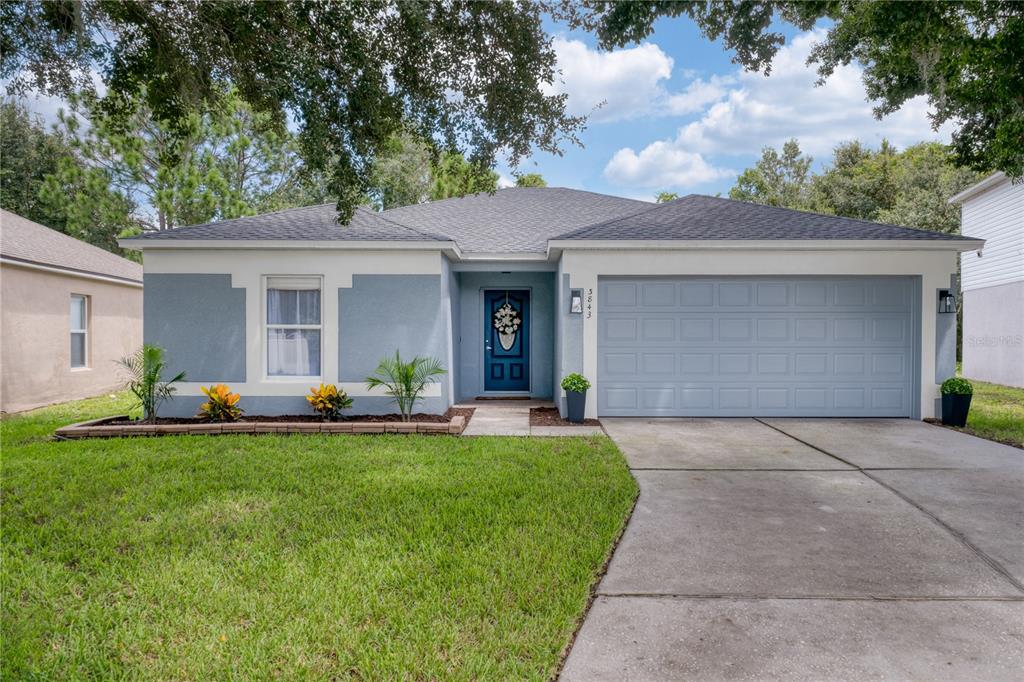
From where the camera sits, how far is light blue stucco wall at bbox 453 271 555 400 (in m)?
11.3

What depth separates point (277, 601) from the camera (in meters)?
3.13

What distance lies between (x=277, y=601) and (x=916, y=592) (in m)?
3.69

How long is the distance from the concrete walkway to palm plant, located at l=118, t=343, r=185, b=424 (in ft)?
15.1

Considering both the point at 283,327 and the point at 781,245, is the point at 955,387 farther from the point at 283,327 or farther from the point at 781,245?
the point at 283,327

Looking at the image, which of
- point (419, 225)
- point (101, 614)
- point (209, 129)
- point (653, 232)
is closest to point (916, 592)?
point (101, 614)

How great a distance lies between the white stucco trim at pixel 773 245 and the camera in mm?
8820

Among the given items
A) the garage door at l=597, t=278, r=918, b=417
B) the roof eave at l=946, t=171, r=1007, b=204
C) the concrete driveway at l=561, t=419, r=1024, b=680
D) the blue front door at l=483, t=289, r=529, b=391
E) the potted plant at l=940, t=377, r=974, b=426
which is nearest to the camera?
the concrete driveway at l=561, t=419, r=1024, b=680

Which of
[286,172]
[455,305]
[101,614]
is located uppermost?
[286,172]

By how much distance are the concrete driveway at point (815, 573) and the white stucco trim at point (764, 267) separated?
2.97 metres

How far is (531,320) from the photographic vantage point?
1130 cm

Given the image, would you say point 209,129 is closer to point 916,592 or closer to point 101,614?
point 101,614

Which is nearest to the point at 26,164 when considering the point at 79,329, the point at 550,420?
the point at 79,329

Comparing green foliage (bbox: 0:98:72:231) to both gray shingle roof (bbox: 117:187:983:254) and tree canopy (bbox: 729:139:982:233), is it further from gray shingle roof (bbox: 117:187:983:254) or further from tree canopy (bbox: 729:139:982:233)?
tree canopy (bbox: 729:139:982:233)

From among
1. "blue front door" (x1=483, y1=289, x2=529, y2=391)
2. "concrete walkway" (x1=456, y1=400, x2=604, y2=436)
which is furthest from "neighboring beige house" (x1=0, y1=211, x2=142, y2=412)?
"concrete walkway" (x1=456, y1=400, x2=604, y2=436)
